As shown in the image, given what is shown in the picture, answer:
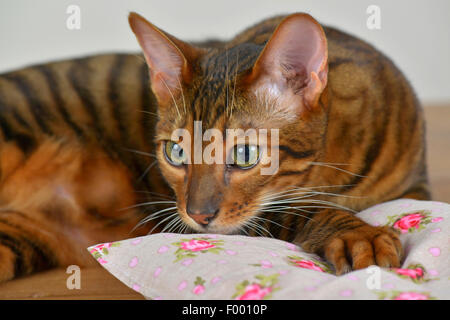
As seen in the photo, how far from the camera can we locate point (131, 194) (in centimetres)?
162

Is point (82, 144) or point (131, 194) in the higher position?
point (82, 144)

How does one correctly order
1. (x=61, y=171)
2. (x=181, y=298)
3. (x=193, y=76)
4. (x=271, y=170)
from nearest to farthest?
1. (x=181, y=298)
2. (x=271, y=170)
3. (x=193, y=76)
4. (x=61, y=171)

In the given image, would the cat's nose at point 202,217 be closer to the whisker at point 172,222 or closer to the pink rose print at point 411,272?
the whisker at point 172,222

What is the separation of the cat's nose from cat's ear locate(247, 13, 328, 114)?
31 centimetres

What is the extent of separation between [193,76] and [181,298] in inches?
24.3

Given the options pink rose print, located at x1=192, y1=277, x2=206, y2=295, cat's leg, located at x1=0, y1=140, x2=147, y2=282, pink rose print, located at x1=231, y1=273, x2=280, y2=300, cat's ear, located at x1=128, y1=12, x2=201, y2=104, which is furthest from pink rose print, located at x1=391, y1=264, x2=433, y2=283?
cat's leg, located at x1=0, y1=140, x2=147, y2=282

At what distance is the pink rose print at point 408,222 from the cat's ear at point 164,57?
62 cm

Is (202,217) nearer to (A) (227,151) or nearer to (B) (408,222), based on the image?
(A) (227,151)

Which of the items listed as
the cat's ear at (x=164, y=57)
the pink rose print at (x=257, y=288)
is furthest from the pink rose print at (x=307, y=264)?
the cat's ear at (x=164, y=57)

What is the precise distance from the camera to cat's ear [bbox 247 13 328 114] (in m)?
1.17

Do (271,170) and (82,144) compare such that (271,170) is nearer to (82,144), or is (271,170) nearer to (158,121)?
(158,121)

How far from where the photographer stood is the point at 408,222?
123cm

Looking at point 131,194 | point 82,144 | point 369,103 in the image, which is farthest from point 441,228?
point 82,144

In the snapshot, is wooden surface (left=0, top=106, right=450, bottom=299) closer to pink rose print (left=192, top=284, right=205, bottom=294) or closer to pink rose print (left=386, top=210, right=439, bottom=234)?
pink rose print (left=192, top=284, right=205, bottom=294)
